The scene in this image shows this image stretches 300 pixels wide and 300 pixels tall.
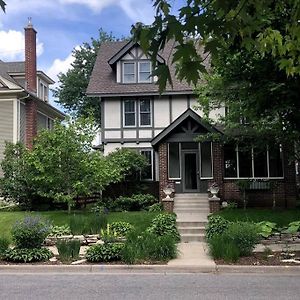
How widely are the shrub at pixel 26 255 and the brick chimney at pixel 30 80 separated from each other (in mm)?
19112

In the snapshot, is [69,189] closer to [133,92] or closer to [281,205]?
[133,92]

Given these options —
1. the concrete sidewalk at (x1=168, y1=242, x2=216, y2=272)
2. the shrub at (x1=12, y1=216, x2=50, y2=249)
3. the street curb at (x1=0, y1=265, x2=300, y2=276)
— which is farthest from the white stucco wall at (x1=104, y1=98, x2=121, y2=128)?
the street curb at (x1=0, y1=265, x2=300, y2=276)

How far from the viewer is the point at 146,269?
11977 millimetres

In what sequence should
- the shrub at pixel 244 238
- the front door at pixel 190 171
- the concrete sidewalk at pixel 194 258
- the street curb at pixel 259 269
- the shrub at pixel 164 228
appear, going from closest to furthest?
the street curb at pixel 259 269 < the concrete sidewalk at pixel 194 258 < the shrub at pixel 244 238 < the shrub at pixel 164 228 < the front door at pixel 190 171

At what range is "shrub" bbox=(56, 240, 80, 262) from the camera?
1269 centimetres

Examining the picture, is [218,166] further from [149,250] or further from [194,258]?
[149,250]

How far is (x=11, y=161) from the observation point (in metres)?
24.9

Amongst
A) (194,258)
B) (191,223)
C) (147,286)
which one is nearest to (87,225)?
(191,223)

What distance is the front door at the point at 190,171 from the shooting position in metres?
26.7

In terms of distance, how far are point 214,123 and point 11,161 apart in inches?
416

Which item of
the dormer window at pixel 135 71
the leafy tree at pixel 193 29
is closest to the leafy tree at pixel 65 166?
the dormer window at pixel 135 71

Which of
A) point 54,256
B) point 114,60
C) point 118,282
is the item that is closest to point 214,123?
point 114,60

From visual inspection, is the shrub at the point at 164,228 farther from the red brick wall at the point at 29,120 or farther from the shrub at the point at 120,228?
the red brick wall at the point at 29,120

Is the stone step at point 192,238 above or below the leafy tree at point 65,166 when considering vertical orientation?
below
